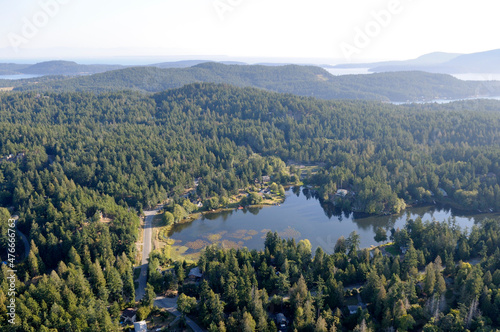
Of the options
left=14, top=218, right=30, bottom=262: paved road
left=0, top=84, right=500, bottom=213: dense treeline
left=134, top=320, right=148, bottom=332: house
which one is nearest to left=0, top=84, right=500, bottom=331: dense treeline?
left=0, top=84, right=500, bottom=213: dense treeline

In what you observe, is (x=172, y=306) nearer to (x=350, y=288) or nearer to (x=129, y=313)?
(x=129, y=313)

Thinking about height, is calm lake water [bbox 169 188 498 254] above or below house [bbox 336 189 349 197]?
below

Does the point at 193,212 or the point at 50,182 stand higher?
the point at 50,182

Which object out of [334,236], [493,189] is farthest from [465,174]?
[334,236]

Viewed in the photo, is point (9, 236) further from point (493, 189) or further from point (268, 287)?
point (493, 189)

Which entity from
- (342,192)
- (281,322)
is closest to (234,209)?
(342,192)

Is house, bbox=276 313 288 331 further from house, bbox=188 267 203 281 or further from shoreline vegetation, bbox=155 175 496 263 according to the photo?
shoreline vegetation, bbox=155 175 496 263

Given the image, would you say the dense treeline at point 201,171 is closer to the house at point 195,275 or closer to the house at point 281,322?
the house at point 195,275
